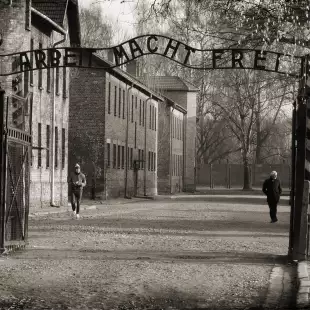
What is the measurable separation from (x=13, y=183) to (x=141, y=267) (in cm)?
399

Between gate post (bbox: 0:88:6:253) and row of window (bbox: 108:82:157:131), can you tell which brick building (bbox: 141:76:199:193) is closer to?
row of window (bbox: 108:82:157:131)

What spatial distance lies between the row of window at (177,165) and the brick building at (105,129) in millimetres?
17061

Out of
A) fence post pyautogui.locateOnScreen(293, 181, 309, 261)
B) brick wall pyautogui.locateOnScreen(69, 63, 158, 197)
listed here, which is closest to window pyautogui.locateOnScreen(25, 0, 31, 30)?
brick wall pyautogui.locateOnScreen(69, 63, 158, 197)

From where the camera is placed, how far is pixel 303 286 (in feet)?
39.7

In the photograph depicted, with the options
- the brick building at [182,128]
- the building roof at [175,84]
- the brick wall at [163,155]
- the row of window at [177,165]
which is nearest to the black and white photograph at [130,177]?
the brick wall at [163,155]

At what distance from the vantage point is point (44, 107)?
133 feet

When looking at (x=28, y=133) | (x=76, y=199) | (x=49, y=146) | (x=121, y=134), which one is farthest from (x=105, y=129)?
(x=28, y=133)

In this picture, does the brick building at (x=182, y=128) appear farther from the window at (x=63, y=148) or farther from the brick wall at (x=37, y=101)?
the brick wall at (x=37, y=101)

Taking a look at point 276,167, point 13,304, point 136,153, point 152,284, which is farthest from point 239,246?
point 276,167

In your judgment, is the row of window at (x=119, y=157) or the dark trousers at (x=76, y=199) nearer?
A: the dark trousers at (x=76, y=199)

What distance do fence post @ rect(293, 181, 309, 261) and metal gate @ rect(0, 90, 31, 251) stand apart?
16.3 feet

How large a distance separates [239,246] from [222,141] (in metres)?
79.1

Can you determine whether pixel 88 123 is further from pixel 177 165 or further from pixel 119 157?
pixel 177 165

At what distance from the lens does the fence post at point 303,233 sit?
53.7 feet
